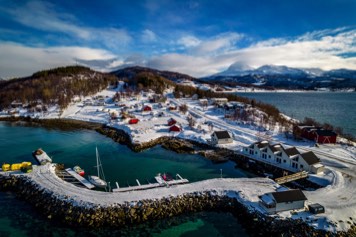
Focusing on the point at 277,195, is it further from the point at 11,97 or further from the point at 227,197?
the point at 11,97

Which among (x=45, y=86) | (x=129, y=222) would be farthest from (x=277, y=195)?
(x=45, y=86)

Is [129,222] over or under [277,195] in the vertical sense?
under

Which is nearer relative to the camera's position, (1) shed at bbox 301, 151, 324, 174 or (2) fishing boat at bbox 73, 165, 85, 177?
(1) shed at bbox 301, 151, 324, 174

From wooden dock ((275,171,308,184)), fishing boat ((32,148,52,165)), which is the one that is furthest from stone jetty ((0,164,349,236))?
fishing boat ((32,148,52,165))

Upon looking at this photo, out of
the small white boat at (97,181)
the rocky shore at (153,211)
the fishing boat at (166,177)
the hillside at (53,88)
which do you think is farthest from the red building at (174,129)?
the hillside at (53,88)

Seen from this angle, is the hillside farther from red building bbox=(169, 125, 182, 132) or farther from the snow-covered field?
red building bbox=(169, 125, 182, 132)

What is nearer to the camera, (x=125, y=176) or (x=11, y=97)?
(x=125, y=176)
